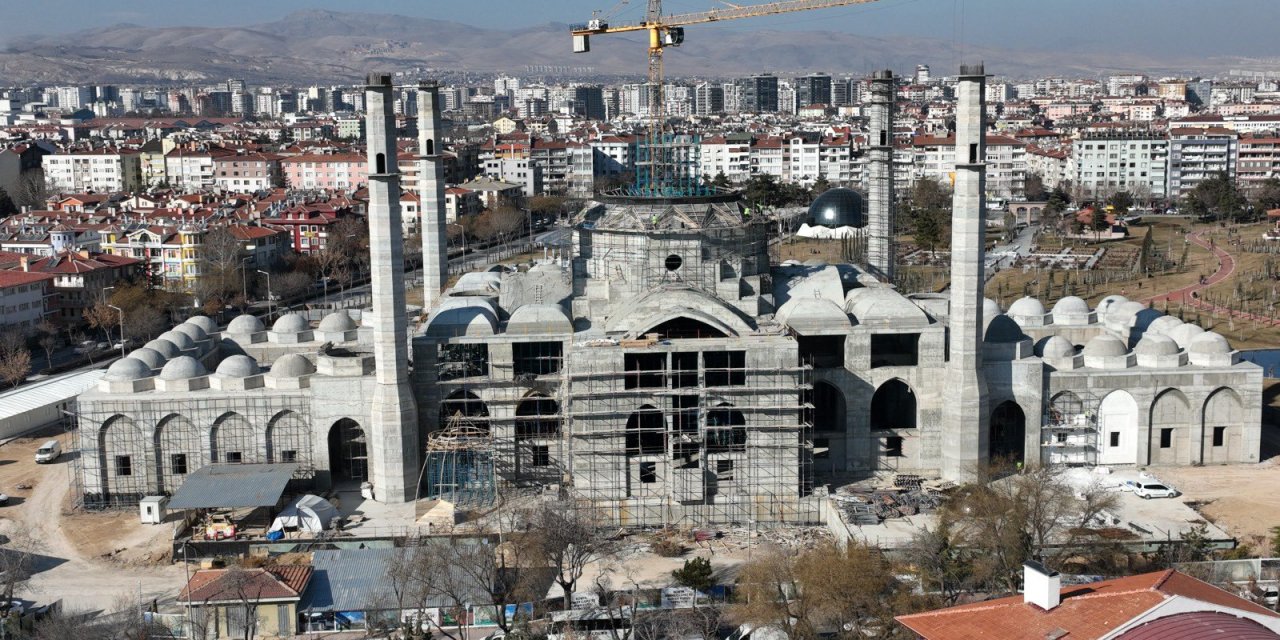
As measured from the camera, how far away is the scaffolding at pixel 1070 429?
34.4 meters

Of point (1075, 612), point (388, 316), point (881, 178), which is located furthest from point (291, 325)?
point (1075, 612)

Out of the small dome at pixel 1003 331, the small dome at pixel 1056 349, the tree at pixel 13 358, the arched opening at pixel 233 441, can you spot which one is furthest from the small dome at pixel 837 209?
the arched opening at pixel 233 441

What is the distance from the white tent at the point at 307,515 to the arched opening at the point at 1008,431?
16933 millimetres

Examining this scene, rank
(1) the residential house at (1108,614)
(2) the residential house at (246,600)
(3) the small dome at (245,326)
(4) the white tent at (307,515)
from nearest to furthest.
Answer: (1) the residential house at (1108,614) < (2) the residential house at (246,600) < (4) the white tent at (307,515) < (3) the small dome at (245,326)

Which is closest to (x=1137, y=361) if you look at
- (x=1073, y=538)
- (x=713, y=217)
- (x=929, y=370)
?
(x=929, y=370)

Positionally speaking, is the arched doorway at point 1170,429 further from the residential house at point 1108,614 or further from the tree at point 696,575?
the residential house at point 1108,614

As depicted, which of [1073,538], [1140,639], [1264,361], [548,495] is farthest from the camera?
[1264,361]

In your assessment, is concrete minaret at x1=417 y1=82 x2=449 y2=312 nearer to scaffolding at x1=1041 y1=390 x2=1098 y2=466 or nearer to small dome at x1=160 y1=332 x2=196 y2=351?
small dome at x1=160 y1=332 x2=196 y2=351

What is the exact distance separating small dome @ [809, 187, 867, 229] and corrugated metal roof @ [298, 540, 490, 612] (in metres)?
57.9

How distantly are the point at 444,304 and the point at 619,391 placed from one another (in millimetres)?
6665

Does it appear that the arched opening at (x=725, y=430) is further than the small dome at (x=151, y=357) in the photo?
No

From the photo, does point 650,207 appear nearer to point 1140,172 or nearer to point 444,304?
point 444,304

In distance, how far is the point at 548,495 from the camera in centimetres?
3247

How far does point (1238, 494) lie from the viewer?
3250 cm
